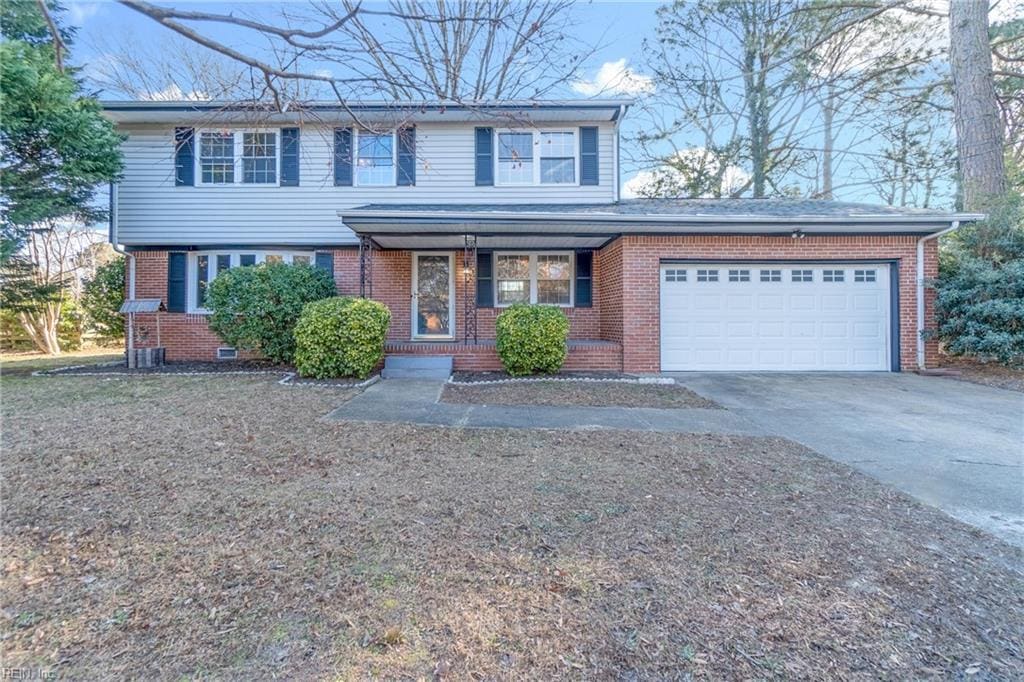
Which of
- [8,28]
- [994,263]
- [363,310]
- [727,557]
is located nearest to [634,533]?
[727,557]

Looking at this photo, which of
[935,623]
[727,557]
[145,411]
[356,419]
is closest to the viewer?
[935,623]

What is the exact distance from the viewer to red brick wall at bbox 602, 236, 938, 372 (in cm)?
859

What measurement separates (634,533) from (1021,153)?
754 inches

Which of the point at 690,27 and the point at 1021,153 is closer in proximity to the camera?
the point at 1021,153

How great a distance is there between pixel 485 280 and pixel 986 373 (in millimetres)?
9421

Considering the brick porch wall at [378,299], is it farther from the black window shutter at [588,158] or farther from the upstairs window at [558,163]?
the upstairs window at [558,163]

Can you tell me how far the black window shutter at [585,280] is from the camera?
10.4 meters

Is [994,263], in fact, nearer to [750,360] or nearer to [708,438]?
[750,360]

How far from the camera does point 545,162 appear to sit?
10.2 metres

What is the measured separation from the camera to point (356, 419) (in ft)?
16.3

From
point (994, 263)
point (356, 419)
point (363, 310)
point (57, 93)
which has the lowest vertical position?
point (356, 419)

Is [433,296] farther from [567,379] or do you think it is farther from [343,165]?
[567,379]

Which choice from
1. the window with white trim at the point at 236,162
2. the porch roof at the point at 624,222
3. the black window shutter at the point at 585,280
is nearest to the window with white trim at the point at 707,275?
the porch roof at the point at 624,222

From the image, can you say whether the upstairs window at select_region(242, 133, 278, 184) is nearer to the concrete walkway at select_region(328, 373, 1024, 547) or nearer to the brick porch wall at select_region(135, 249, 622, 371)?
the brick porch wall at select_region(135, 249, 622, 371)
